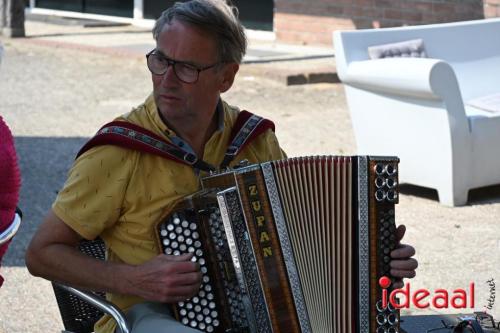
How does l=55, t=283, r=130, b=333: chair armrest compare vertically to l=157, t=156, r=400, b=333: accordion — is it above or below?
below

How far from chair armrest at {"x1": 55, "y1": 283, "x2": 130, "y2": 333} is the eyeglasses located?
25.5 inches

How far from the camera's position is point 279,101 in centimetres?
1014

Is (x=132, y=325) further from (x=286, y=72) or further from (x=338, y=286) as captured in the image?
(x=286, y=72)

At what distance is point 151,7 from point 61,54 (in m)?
3.34

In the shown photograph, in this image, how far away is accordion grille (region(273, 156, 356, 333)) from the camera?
289cm

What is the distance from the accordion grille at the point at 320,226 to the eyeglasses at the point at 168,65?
388 millimetres

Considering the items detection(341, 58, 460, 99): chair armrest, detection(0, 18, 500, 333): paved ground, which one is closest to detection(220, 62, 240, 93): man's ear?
detection(0, 18, 500, 333): paved ground

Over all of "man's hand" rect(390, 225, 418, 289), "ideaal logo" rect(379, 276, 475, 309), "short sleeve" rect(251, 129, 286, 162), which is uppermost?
"short sleeve" rect(251, 129, 286, 162)

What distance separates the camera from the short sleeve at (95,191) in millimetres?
2934

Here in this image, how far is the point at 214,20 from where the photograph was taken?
305 cm

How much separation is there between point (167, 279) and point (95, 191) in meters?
0.33

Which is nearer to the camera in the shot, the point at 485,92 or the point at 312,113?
the point at 485,92

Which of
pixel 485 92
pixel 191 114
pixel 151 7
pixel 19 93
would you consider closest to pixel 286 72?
pixel 19 93

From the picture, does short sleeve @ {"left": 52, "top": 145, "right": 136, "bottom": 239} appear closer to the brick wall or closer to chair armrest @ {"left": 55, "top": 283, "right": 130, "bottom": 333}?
chair armrest @ {"left": 55, "top": 283, "right": 130, "bottom": 333}
